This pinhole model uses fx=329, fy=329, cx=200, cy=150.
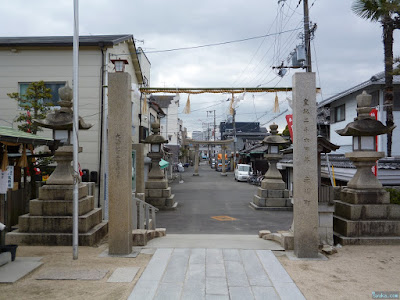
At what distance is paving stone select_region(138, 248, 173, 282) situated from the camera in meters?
5.81

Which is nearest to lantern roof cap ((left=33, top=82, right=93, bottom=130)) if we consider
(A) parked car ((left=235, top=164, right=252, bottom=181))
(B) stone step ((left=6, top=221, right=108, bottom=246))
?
(B) stone step ((left=6, top=221, right=108, bottom=246))

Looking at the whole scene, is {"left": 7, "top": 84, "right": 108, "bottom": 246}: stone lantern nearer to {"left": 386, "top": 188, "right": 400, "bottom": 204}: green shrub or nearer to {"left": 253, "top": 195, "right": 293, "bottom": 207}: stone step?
{"left": 386, "top": 188, "right": 400, "bottom": 204}: green shrub

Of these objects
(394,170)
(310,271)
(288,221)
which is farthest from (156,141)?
(310,271)

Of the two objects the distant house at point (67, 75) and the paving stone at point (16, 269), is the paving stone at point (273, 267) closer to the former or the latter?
the paving stone at point (16, 269)

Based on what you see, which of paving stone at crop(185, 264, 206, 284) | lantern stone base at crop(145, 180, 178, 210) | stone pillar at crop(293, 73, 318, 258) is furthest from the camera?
lantern stone base at crop(145, 180, 178, 210)

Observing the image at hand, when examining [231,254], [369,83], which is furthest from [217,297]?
[369,83]

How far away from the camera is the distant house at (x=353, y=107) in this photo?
18.8m

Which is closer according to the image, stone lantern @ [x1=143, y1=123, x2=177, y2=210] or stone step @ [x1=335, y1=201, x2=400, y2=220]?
stone step @ [x1=335, y1=201, x2=400, y2=220]

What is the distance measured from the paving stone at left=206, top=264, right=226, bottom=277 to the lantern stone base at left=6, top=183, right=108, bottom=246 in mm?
3337

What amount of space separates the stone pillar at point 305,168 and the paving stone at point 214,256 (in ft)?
5.52

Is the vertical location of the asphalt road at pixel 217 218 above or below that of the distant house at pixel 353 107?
below

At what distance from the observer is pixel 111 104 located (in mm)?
7086

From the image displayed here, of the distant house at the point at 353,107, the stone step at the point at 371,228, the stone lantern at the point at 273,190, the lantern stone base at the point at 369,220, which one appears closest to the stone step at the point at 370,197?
the lantern stone base at the point at 369,220

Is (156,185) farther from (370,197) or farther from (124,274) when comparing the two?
(124,274)
